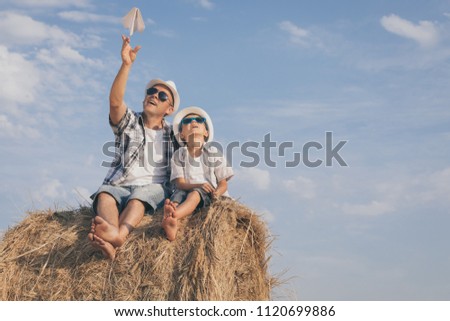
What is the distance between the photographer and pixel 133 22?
6.42 meters

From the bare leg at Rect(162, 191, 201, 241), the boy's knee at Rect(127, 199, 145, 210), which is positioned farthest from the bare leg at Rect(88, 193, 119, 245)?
the bare leg at Rect(162, 191, 201, 241)

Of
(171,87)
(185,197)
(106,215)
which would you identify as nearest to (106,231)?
(106,215)

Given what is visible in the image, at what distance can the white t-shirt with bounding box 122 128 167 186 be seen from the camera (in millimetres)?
6273

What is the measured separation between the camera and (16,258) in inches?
231

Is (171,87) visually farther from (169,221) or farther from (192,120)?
(169,221)

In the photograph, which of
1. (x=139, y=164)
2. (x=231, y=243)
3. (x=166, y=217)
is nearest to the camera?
(x=166, y=217)

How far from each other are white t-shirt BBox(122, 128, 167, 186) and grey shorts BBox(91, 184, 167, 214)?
0.13 metres

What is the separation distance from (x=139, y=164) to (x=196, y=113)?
800 mm

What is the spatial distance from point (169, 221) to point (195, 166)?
94cm

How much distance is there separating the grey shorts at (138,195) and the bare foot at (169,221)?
570 mm

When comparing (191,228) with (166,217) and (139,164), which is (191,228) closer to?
(166,217)

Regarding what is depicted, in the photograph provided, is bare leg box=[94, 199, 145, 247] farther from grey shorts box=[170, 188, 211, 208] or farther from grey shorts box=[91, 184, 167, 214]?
grey shorts box=[170, 188, 211, 208]
